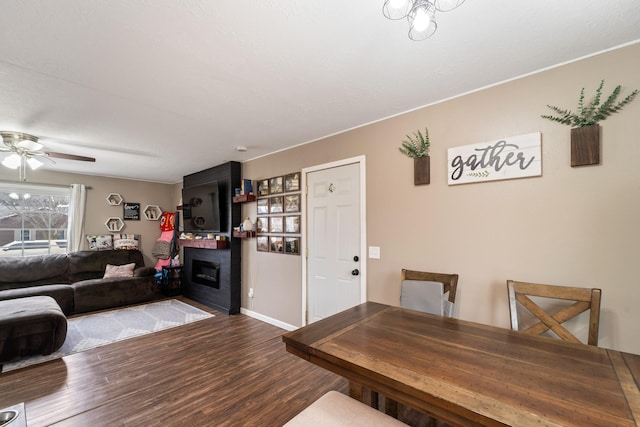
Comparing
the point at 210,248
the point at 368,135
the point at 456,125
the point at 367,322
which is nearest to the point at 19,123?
the point at 210,248

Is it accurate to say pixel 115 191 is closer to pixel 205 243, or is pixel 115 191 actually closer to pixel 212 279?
pixel 205 243

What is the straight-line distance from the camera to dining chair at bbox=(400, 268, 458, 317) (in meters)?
1.95

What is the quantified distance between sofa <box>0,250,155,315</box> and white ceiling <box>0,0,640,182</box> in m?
2.67

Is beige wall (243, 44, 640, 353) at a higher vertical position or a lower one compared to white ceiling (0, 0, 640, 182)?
lower

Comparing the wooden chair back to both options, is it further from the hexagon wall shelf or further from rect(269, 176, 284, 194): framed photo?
the hexagon wall shelf

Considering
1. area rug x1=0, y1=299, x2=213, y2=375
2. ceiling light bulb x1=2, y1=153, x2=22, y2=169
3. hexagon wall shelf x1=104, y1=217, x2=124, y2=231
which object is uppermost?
ceiling light bulb x1=2, y1=153, x2=22, y2=169

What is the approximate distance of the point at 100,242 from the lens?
5223 mm

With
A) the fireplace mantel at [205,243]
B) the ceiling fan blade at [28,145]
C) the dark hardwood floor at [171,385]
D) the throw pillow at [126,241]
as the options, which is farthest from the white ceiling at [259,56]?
the throw pillow at [126,241]

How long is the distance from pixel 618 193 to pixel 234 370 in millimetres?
3224

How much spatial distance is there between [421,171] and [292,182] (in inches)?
68.0

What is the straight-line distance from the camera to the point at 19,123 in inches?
104

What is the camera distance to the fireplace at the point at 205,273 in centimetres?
451

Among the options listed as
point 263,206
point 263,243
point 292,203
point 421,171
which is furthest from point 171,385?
point 421,171

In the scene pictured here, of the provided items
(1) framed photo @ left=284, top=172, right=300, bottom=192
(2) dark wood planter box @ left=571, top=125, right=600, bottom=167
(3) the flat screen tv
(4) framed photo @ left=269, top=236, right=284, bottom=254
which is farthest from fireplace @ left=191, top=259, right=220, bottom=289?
(2) dark wood planter box @ left=571, top=125, right=600, bottom=167
